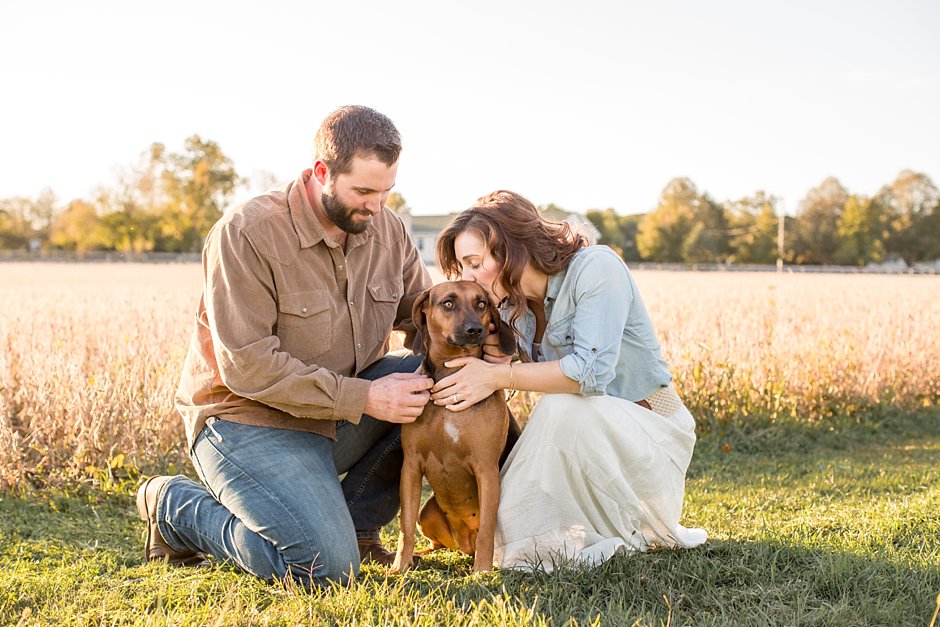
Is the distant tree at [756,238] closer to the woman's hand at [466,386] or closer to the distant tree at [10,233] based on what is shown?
the distant tree at [10,233]

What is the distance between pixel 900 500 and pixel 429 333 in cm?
350

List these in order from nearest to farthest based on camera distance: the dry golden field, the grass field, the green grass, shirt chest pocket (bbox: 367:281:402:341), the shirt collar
A: the green grass < the grass field < the shirt collar < shirt chest pocket (bbox: 367:281:402:341) < the dry golden field

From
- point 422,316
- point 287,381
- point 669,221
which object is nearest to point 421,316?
point 422,316

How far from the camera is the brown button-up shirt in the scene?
392 cm

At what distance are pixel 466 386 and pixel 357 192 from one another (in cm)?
117

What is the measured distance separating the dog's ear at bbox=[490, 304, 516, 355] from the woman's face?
11 centimetres

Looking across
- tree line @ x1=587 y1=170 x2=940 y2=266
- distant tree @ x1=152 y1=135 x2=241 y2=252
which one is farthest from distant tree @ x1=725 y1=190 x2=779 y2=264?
distant tree @ x1=152 y1=135 x2=241 y2=252

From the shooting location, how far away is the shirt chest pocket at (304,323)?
4.17m

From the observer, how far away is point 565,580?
3666 millimetres

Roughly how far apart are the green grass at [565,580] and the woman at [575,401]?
23cm

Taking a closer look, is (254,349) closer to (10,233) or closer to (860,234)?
(860,234)

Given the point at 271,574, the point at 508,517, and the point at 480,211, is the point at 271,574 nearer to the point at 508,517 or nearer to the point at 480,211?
the point at 508,517

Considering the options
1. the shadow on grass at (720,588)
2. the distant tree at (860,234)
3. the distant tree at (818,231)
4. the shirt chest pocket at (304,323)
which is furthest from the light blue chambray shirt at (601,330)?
the distant tree at (818,231)

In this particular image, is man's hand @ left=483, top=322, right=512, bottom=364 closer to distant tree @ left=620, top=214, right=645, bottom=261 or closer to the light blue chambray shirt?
the light blue chambray shirt
